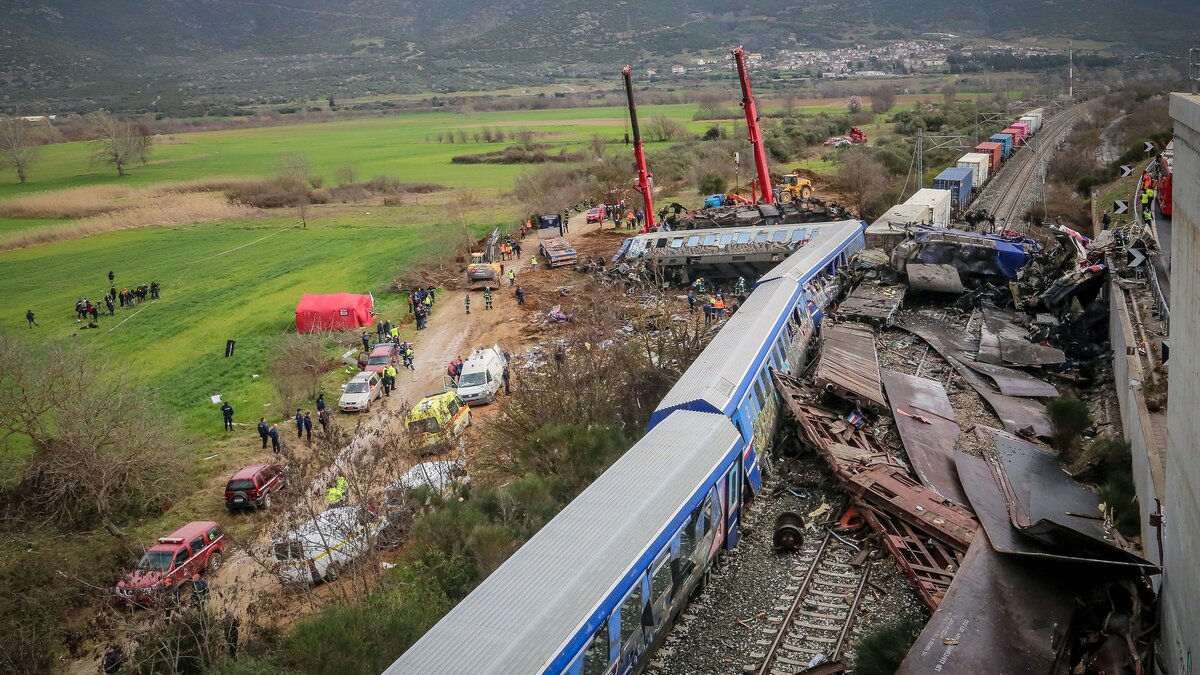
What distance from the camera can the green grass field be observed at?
3189cm

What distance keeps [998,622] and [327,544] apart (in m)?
9.85

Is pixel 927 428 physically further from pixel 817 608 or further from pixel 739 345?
pixel 817 608

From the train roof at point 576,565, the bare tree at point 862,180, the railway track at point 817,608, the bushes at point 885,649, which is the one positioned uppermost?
the train roof at point 576,565

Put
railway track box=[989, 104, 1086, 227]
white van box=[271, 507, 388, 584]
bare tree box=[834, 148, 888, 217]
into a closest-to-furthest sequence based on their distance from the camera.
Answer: white van box=[271, 507, 388, 584] → railway track box=[989, 104, 1086, 227] → bare tree box=[834, 148, 888, 217]

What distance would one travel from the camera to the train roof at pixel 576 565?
8.66m

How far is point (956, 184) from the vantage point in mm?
42375

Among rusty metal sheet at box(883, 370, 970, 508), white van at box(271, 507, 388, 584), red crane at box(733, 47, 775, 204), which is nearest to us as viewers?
white van at box(271, 507, 388, 584)

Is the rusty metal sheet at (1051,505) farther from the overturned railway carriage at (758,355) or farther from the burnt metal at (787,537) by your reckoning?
the overturned railway carriage at (758,355)

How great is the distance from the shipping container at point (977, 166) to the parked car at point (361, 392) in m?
33.5

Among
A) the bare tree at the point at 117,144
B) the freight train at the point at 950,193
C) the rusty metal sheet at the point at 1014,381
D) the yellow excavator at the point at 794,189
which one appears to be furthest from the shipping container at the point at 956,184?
the bare tree at the point at 117,144

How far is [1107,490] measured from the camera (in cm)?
1468

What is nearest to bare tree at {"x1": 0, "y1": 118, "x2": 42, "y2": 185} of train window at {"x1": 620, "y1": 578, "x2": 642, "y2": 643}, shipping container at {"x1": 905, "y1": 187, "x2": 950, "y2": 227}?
shipping container at {"x1": 905, "y1": 187, "x2": 950, "y2": 227}

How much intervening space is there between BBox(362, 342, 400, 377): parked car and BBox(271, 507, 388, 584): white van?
12694mm

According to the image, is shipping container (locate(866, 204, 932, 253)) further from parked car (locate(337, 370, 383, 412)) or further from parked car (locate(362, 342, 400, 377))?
parked car (locate(337, 370, 383, 412))
